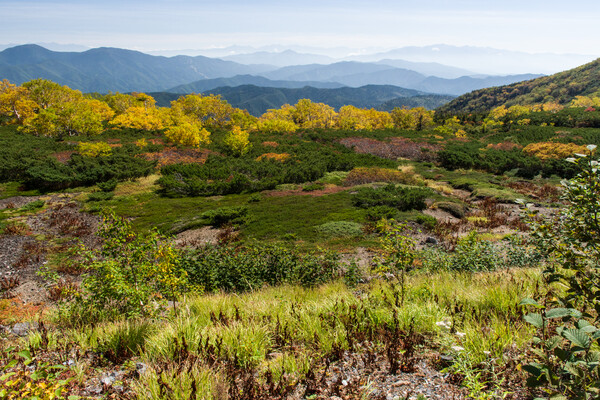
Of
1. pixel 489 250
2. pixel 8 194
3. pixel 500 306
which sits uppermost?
pixel 500 306

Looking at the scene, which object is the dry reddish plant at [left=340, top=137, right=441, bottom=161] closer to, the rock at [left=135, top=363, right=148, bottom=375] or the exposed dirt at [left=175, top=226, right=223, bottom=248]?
the exposed dirt at [left=175, top=226, right=223, bottom=248]

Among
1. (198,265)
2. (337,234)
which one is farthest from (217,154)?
(198,265)

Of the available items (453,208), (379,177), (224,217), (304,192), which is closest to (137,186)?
(224,217)

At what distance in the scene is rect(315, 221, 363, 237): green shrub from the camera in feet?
41.4

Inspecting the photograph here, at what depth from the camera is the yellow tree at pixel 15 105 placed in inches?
1785

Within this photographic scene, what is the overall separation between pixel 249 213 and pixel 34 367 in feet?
42.6

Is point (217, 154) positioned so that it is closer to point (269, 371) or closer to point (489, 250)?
point (489, 250)

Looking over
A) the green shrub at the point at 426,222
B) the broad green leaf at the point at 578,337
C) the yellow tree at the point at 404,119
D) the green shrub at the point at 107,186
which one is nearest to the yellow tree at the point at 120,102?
the green shrub at the point at 107,186

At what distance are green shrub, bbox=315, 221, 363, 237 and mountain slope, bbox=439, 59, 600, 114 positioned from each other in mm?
86218

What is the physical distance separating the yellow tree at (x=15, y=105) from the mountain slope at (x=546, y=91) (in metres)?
93.3

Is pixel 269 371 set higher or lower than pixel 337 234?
higher

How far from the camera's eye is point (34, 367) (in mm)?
3328

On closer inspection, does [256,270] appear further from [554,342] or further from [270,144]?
[270,144]

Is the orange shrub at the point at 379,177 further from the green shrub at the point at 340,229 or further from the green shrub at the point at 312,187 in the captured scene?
the green shrub at the point at 340,229
